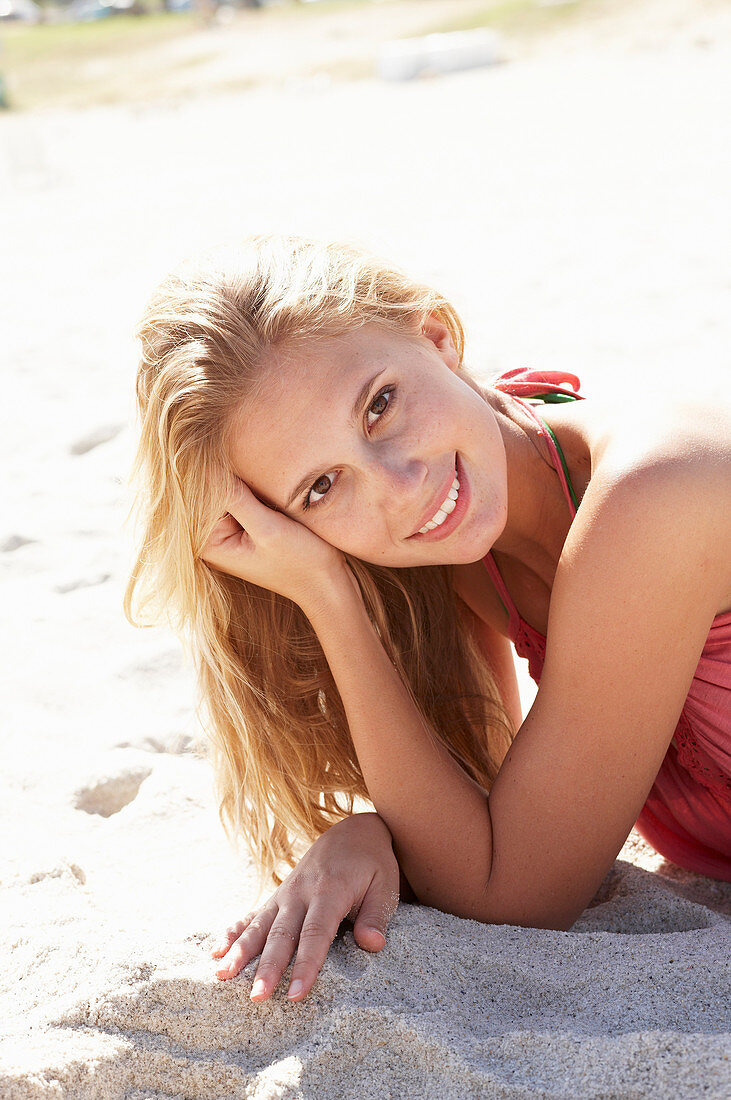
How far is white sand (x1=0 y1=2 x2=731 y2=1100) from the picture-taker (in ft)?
5.39

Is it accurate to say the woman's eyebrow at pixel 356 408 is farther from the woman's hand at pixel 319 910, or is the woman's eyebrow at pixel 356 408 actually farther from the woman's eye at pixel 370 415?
the woman's hand at pixel 319 910

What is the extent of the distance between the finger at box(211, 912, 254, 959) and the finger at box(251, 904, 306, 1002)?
74 mm

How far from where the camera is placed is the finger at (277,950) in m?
1.75

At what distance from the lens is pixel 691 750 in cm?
223

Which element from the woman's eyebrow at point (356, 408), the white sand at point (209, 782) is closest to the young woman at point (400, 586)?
the woman's eyebrow at point (356, 408)

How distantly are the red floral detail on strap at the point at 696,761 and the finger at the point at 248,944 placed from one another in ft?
2.94

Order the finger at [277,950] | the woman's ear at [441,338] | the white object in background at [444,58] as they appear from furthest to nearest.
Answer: the white object in background at [444,58] < the woman's ear at [441,338] < the finger at [277,950]

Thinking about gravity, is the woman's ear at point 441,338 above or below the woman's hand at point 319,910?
above

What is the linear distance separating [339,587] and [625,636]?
0.62 metres

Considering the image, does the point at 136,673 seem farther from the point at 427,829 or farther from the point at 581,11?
the point at 581,11

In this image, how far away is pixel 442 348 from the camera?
2250mm

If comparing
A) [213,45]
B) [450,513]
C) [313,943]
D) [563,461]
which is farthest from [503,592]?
[213,45]

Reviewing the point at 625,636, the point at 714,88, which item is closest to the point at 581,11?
the point at 714,88

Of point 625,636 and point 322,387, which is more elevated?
point 322,387
